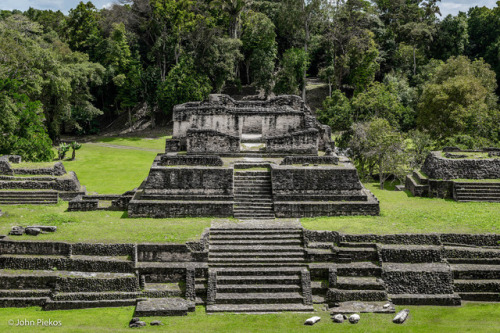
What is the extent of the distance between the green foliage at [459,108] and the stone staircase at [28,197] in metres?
22.3

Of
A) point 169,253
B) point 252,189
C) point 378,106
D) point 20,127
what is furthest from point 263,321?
point 378,106

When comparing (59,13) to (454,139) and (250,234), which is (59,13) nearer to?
(454,139)

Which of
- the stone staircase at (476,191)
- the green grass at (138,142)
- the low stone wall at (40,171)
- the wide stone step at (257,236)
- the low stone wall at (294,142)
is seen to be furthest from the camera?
the green grass at (138,142)

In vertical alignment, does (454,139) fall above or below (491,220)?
above

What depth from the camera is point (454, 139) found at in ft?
99.3

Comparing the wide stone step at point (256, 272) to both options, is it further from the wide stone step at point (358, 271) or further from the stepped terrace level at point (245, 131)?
the stepped terrace level at point (245, 131)

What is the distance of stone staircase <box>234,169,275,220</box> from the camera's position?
1973 cm

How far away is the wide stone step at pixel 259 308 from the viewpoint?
586 inches

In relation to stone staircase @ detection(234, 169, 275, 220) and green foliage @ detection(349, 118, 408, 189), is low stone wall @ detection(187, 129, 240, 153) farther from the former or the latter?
green foliage @ detection(349, 118, 408, 189)

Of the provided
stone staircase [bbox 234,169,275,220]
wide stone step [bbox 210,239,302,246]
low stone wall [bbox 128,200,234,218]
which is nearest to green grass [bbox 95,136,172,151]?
stone staircase [bbox 234,169,275,220]

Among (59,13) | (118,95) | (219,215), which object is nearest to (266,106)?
(219,215)

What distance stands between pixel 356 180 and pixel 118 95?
101 feet

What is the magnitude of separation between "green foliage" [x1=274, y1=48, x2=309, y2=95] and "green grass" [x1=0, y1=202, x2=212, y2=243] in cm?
2809

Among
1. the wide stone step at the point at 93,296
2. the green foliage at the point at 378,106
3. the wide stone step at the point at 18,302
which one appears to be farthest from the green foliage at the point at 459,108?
the wide stone step at the point at 18,302
